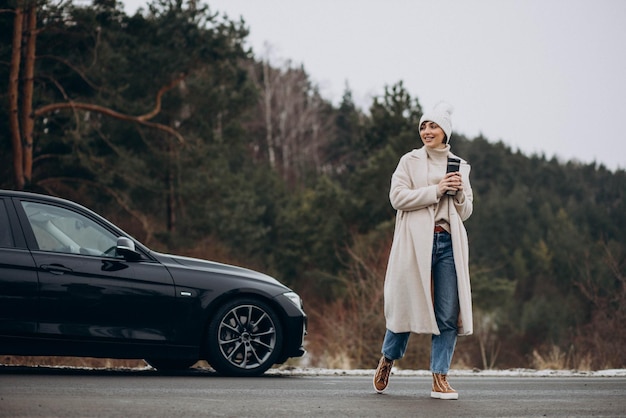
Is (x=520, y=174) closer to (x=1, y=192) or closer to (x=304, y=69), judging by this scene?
(x=304, y=69)

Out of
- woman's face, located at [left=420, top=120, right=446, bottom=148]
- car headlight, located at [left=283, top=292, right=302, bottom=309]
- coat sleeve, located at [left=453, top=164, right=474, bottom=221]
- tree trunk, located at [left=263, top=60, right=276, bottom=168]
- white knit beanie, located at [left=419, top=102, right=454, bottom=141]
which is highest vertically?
tree trunk, located at [left=263, top=60, right=276, bottom=168]

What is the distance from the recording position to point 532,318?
6244 cm

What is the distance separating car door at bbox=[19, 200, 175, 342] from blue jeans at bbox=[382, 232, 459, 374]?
2379 mm

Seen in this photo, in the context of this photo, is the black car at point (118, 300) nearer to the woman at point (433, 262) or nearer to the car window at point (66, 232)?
the car window at point (66, 232)

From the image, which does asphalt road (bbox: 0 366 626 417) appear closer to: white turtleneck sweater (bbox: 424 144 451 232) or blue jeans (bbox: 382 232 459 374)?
blue jeans (bbox: 382 232 459 374)

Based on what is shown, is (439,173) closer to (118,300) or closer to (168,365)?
(118,300)

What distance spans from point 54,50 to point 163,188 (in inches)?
295

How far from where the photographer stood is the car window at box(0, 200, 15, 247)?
29.1ft

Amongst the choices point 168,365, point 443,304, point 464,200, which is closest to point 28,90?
point 168,365

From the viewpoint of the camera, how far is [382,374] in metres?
8.20

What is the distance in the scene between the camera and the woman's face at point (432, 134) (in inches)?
318

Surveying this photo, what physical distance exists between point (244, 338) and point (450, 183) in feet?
9.38

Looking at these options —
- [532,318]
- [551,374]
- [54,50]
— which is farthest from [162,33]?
[532,318]

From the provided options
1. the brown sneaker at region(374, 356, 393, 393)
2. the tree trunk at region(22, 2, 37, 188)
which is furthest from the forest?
the brown sneaker at region(374, 356, 393, 393)
